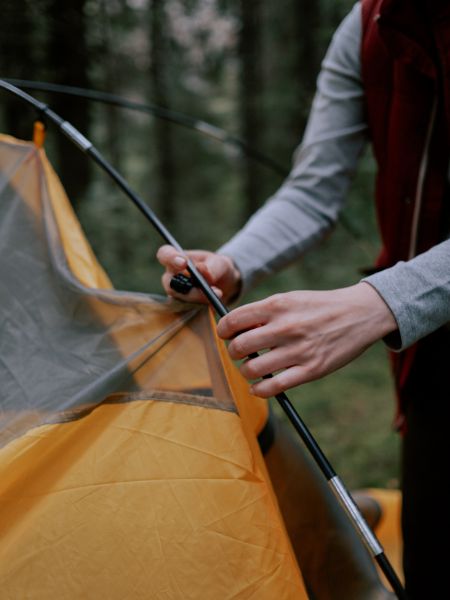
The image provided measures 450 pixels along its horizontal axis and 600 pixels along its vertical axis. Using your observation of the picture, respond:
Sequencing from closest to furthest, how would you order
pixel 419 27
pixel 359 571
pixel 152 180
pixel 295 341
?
pixel 295 341, pixel 419 27, pixel 359 571, pixel 152 180

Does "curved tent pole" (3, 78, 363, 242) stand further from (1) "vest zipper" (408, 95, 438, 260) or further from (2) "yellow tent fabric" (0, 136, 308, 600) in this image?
(2) "yellow tent fabric" (0, 136, 308, 600)

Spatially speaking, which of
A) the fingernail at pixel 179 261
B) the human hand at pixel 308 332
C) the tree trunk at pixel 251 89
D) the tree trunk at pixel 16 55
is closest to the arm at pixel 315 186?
the fingernail at pixel 179 261

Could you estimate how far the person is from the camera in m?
1.00

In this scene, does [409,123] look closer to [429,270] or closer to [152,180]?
[429,270]

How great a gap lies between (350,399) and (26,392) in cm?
329

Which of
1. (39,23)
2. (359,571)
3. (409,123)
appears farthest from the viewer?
(39,23)

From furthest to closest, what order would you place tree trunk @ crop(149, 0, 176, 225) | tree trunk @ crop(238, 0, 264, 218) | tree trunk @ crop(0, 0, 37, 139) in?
tree trunk @ crop(238, 0, 264, 218)
tree trunk @ crop(149, 0, 176, 225)
tree trunk @ crop(0, 0, 37, 139)

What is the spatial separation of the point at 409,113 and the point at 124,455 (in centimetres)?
90

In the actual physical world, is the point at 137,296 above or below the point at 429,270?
below

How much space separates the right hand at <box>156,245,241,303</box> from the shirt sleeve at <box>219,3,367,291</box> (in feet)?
0.11

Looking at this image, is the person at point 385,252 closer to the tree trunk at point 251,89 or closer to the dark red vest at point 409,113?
the dark red vest at point 409,113

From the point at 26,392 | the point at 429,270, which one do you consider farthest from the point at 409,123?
the point at 26,392

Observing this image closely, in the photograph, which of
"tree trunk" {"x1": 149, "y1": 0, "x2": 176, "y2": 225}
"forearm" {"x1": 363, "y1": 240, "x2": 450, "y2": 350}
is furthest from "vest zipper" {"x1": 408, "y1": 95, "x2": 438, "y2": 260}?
"tree trunk" {"x1": 149, "y1": 0, "x2": 176, "y2": 225}

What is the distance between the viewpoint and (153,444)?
3.62 feet
